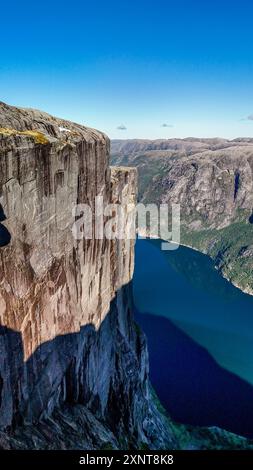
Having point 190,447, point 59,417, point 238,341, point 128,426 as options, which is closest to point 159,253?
point 238,341

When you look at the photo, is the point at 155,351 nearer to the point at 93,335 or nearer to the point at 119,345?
the point at 119,345

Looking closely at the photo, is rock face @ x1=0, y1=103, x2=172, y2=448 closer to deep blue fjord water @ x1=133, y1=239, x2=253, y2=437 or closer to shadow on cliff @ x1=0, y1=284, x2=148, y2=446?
shadow on cliff @ x1=0, y1=284, x2=148, y2=446

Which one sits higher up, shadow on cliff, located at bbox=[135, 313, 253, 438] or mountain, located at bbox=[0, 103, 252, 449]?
mountain, located at bbox=[0, 103, 252, 449]
